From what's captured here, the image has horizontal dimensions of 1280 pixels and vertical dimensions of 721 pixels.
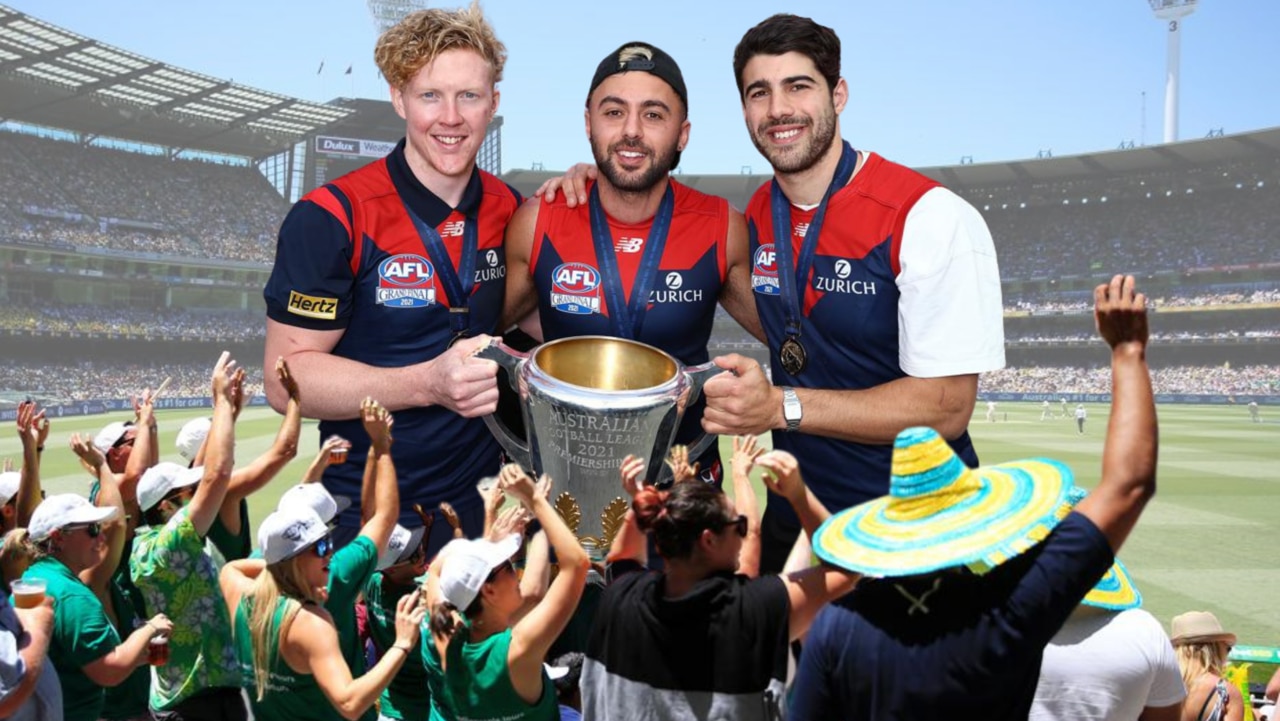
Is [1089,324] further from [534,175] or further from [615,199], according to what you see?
[615,199]

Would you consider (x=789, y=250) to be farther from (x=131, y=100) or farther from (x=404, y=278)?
(x=131, y=100)

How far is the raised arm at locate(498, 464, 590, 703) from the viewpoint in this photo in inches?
134

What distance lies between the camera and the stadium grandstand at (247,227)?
53562mm

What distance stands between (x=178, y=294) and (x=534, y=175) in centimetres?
2338

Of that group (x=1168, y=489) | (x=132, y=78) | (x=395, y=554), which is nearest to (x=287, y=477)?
(x=1168, y=489)

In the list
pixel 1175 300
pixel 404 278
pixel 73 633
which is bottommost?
pixel 73 633

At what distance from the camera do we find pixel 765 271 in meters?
4.44

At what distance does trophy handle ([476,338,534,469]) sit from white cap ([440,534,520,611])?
0.50m

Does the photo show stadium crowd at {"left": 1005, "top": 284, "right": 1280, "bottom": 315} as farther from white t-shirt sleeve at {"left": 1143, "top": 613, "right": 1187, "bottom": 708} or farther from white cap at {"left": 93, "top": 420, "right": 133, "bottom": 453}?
white t-shirt sleeve at {"left": 1143, "top": 613, "right": 1187, "bottom": 708}

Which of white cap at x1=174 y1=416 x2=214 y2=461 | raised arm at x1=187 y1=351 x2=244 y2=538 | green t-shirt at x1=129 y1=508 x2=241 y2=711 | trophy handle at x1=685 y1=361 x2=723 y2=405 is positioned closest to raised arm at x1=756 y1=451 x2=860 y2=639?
trophy handle at x1=685 y1=361 x2=723 y2=405

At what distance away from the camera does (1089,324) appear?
6538 cm

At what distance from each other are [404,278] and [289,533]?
1.07 metres

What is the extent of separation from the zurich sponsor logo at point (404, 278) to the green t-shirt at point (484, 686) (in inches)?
58.7

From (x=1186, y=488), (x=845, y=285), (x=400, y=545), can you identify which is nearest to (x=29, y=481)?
(x=400, y=545)
